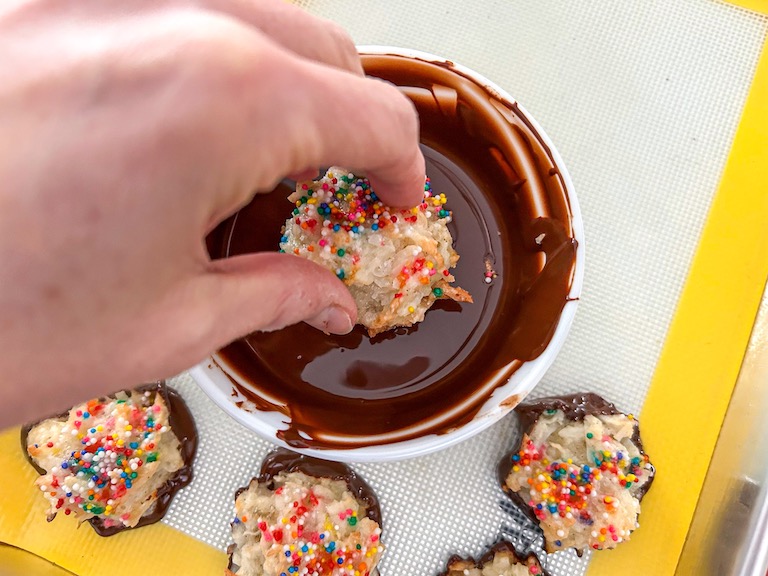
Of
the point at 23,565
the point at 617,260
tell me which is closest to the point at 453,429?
the point at 617,260

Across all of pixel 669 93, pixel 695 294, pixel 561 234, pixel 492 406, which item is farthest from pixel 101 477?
pixel 669 93

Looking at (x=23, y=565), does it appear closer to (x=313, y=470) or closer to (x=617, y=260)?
(x=313, y=470)

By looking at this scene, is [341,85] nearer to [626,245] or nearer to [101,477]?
[626,245]

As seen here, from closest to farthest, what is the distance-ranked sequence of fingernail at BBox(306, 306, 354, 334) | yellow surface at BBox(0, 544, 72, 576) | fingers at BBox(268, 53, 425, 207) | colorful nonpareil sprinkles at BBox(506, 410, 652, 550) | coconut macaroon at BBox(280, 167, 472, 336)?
fingers at BBox(268, 53, 425, 207)
fingernail at BBox(306, 306, 354, 334)
coconut macaroon at BBox(280, 167, 472, 336)
colorful nonpareil sprinkles at BBox(506, 410, 652, 550)
yellow surface at BBox(0, 544, 72, 576)

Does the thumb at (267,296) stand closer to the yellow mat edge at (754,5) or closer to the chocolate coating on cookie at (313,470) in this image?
the chocolate coating on cookie at (313,470)

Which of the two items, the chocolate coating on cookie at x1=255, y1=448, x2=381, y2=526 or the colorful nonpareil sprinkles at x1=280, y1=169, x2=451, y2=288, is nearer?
the colorful nonpareil sprinkles at x1=280, y1=169, x2=451, y2=288

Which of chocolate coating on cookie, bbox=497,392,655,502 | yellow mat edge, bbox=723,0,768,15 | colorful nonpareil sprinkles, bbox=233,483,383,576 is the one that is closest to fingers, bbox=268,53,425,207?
chocolate coating on cookie, bbox=497,392,655,502

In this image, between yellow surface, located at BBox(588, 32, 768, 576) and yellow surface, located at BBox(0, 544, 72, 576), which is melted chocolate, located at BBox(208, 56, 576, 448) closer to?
yellow surface, located at BBox(588, 32, 768, 576)

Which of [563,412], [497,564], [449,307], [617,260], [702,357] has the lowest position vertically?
[497,564]
